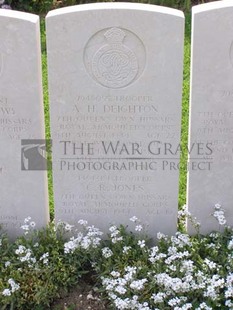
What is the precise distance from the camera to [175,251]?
4156mm

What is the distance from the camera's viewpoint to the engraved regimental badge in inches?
155

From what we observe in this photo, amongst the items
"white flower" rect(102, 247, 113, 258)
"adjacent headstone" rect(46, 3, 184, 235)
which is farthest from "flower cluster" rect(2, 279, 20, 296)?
"adjacent headstone" rect(46, 3, 184, 235)

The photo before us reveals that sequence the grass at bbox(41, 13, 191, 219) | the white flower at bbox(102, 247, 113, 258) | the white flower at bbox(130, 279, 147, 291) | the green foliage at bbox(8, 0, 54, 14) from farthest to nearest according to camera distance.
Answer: the green foliage at bbox(8, 0, 54, 14), the grass at bbox(41, 13, 191, 219), the white flower at bbox(102, 247, 113, 258), the white flower at bbox(130, 279, 147, 291)

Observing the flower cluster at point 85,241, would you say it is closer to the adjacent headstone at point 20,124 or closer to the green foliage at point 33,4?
the adjacent headstone at point 20,124

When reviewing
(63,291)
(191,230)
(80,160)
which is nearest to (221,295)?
(191,230)

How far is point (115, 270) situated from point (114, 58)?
4.62ft

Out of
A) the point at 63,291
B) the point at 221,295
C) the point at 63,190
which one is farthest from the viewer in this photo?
the point at 63,190

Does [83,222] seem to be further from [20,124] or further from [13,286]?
[20,124]

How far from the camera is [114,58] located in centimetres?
400

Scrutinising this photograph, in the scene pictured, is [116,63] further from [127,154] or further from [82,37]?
[127,154]

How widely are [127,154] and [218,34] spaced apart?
1.03m

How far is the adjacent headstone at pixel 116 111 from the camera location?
3.89 m

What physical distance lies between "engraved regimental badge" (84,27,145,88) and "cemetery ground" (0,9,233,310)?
1010 millimetres

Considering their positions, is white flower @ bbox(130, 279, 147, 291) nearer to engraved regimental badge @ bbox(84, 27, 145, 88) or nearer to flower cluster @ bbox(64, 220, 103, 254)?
flower cluster @ bbox(64, 220, 103, 254)
